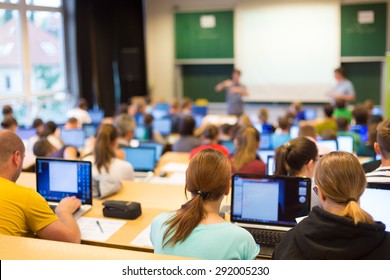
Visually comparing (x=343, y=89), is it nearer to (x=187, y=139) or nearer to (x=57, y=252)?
(x=187, y=139)

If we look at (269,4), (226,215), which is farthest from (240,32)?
(226,215)

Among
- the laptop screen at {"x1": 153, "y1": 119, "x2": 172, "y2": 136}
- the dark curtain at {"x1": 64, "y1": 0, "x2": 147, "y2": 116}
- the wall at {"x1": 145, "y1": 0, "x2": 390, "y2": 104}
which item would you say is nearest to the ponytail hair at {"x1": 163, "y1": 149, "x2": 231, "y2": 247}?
the laptop screen at {"x1": 153, "y1": 119, "x2": 172, "y2": 136}

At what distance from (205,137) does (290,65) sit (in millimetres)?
6016

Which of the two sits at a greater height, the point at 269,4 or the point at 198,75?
the point at 269,4

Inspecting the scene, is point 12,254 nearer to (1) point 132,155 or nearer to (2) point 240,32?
(1) point 132,155

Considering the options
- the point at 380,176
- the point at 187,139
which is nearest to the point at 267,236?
the point at 380,176

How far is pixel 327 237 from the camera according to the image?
1.86 metres

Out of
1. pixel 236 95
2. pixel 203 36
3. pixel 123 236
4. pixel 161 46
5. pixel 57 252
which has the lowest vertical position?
pixel 123 236

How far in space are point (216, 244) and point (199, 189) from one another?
25 centimetres

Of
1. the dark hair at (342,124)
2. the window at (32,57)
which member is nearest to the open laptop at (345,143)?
the dark hair at (342,124)

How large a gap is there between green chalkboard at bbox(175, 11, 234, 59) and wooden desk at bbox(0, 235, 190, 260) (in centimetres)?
949

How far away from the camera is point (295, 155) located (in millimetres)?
3070

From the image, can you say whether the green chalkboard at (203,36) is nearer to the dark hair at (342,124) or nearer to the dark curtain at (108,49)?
the dark curtain at (108,49)

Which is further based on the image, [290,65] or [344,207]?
[290,65]
